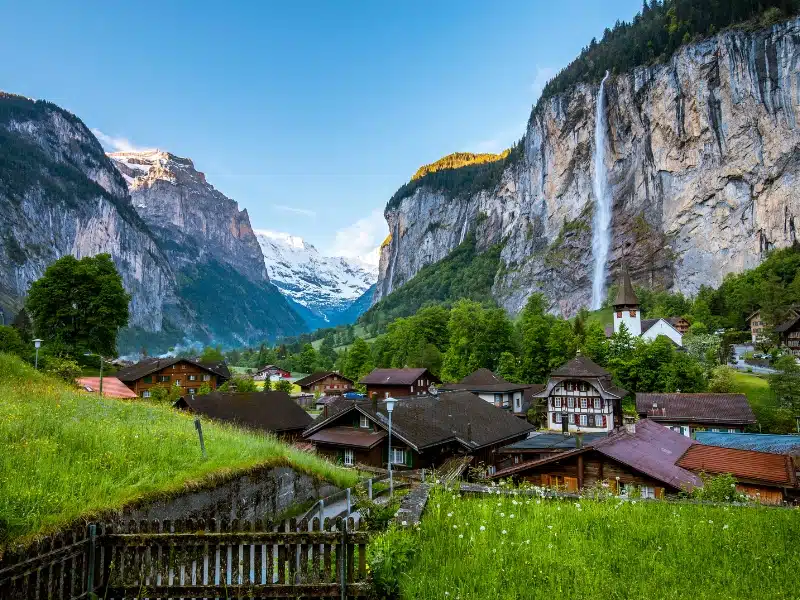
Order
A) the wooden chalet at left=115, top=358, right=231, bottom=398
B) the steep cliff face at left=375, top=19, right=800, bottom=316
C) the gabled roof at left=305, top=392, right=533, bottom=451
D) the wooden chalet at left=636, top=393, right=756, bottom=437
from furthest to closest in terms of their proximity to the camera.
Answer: the steep cliff face at left=375, top=19, right=800, bottom=316
the wooden chalet at left=115, top=358, right=231, bottom=398
the wooden chalet at left=636, top=393, right=756, bottom=437
the gabled roof at left=305, top=392, right=533, bottom=451

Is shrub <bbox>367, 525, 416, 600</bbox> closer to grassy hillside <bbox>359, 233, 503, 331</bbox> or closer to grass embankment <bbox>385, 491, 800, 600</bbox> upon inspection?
grass embankment <bbox>385, 491, 800, 600</bbox>

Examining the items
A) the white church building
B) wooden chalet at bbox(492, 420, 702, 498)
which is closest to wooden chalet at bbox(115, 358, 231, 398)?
wooden chalet at bbox(492, 420, 702, 498)

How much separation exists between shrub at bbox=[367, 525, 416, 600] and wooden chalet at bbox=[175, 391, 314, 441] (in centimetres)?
2793

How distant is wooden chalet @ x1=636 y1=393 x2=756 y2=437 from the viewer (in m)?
37.5

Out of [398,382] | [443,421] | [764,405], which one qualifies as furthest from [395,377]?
[764,405]

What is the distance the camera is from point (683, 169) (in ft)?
342

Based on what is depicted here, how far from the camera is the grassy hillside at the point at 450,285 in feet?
544

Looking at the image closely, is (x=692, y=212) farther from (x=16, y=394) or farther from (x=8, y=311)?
(x=8, y=311)

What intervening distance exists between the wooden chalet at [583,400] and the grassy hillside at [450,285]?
108 meters

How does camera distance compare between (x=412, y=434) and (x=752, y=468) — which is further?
(x=412, y=434)

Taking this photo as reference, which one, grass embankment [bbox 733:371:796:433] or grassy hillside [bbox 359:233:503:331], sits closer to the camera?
grass embankment [bbox 733:371:796:433]

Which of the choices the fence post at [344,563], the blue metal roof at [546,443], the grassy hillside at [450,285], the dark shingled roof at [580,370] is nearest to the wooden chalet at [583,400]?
the dark shingled roof at [580,370]

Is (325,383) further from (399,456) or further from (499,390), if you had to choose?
(399,456)

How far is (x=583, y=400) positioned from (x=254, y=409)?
98.0ft
